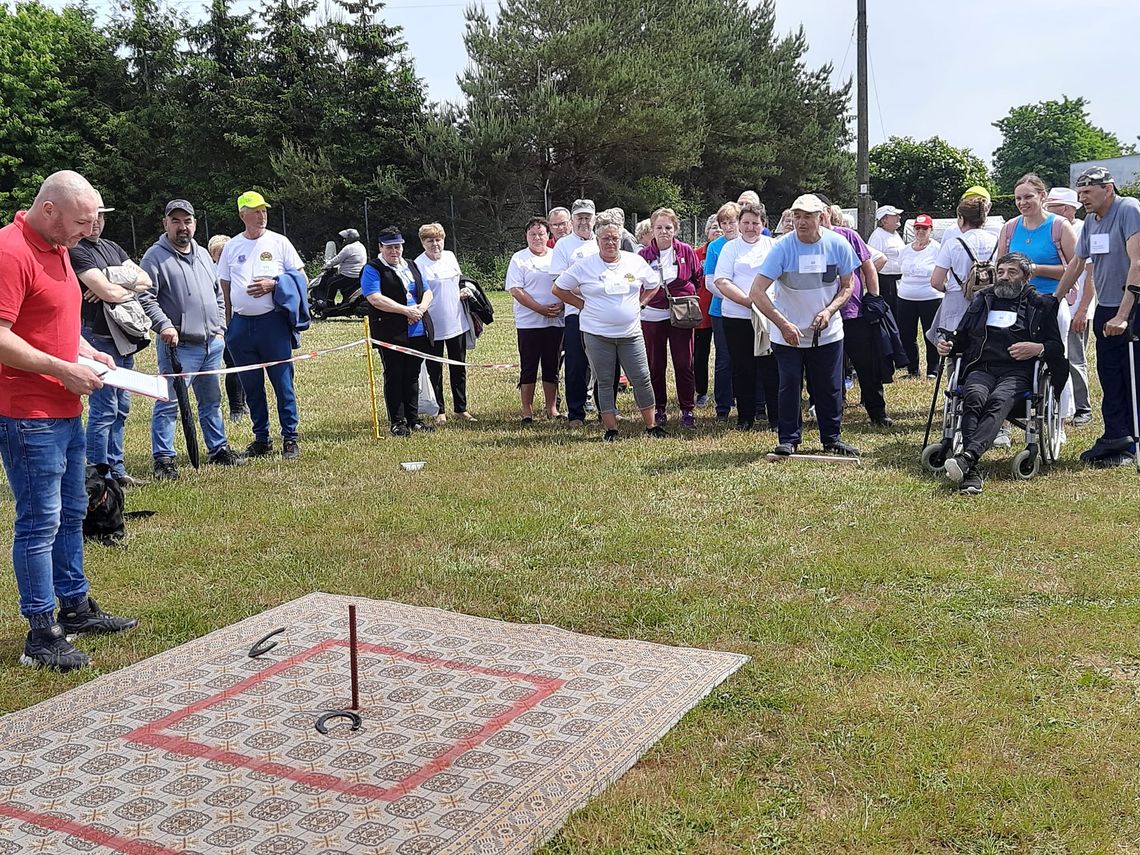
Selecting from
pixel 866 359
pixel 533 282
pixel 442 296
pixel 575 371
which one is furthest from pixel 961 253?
pixel 442 296

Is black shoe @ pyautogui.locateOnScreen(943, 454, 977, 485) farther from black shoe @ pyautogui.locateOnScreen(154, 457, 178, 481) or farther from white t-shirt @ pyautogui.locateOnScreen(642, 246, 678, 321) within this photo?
black shoe @ pyautogui.locateOnScreen(154, 457, 178, 481)

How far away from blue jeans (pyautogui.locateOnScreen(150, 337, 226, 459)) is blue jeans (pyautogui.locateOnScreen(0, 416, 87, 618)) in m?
3.71

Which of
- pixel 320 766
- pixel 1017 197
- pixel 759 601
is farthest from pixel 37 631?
pixel 1017 197

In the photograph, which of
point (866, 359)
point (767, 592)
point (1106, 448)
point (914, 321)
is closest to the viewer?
point (767, 592)

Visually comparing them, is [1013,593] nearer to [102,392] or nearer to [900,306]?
[102,392]

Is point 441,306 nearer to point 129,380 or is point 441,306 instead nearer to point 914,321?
point 914,321

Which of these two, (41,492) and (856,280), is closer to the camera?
(41,492)

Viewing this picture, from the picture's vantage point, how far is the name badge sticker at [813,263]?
870 centimetres

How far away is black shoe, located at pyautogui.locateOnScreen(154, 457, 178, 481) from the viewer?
28.8 feet

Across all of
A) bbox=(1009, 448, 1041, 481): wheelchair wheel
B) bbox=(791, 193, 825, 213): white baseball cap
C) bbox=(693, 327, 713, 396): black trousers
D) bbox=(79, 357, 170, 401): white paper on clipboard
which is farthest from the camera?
bbox=(693, 327, 713, 396): black trousers

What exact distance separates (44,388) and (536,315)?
6.44 m

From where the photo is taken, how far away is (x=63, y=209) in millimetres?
4648

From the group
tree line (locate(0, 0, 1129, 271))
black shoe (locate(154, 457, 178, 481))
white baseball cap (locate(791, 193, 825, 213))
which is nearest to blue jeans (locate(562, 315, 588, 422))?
white baseball cap (locate(791, 193, 825, 213))

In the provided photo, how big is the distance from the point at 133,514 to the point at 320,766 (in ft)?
14.2
